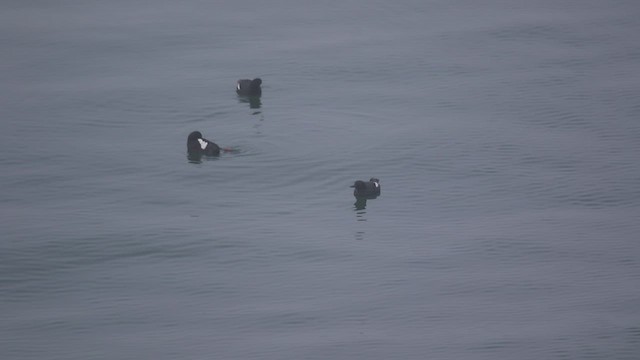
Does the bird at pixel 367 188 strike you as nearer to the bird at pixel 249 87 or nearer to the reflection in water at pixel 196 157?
the reflection in water at pixel 196 157

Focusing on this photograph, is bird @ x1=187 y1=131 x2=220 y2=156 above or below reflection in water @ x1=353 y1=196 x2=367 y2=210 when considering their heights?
above

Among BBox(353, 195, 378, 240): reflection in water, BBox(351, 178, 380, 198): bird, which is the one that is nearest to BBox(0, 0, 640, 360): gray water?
BBox(353, 195, 378, 240): reflection in water

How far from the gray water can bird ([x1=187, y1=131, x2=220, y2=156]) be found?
0.96ft

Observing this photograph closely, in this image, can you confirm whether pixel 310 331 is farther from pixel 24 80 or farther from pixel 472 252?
pixel 24 80

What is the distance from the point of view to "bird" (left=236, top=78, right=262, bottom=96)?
44.3 meters

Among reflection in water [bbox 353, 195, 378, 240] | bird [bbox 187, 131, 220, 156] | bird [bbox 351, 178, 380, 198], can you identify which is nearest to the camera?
reflection in water [bbox 353, 195, 378, 240]

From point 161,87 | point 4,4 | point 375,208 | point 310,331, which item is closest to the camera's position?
point 310,331

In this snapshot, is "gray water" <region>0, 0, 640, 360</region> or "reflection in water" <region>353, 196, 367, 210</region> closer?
"gray water" <region>0, 0, 640, 360</region>

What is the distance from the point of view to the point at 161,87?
45.7 metres

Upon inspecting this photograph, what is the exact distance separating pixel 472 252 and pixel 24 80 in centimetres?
2028

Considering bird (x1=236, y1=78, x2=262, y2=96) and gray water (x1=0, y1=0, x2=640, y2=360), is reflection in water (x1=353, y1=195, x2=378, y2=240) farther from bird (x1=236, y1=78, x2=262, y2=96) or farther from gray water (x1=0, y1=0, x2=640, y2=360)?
bird (x1=236, y1=78, x2=262, y2=96)

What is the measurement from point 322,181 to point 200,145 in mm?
3918

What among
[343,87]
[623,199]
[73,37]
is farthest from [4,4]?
[623,199]

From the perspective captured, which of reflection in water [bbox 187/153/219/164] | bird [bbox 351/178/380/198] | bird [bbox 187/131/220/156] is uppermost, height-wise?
bird [bbox 187/131/220/156]
